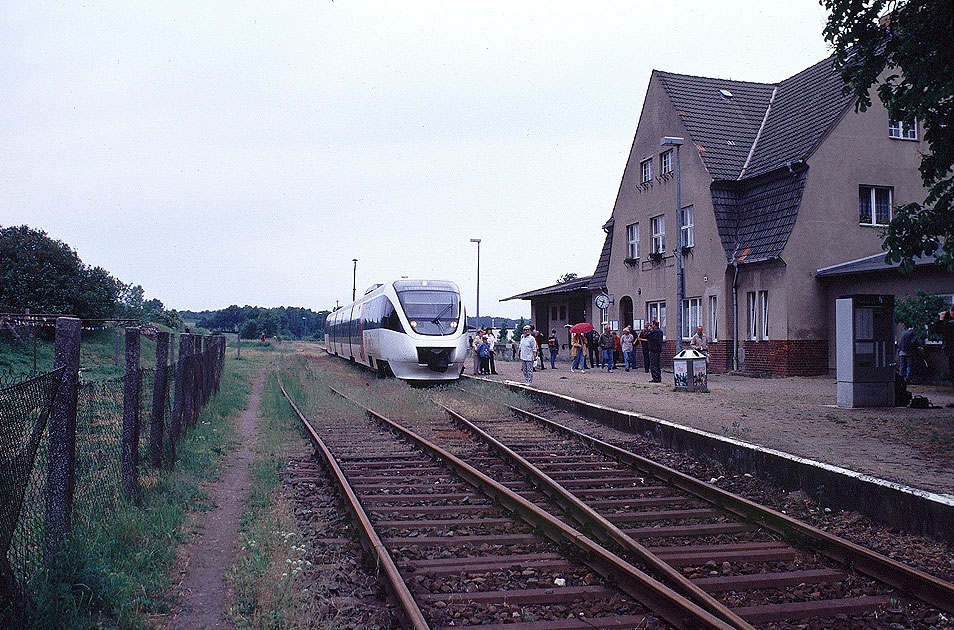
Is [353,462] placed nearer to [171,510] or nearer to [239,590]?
[171,510]

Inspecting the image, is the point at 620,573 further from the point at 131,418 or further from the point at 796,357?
the point at 796,357

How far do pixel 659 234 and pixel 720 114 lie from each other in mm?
4844

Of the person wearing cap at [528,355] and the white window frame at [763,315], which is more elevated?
the white window frame at [763,315]

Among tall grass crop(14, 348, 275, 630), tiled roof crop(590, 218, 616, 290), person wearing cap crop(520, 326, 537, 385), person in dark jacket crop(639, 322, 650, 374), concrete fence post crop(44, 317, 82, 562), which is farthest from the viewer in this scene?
tiled roof crop(590, 218, 616, 290)

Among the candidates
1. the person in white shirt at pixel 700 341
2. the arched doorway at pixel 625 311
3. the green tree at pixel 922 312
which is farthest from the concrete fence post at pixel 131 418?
the arched doorway at pixel 625 311

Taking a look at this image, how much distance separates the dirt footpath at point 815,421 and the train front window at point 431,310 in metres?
3.66

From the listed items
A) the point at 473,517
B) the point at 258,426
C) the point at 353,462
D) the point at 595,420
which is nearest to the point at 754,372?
the point at 595,420

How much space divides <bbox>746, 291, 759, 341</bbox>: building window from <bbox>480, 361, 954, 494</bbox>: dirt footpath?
3.13 m

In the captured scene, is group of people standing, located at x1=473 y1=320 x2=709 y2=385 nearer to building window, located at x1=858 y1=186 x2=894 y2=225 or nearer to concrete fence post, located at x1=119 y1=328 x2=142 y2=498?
building window, located at x1=858 y1=186 x2=894 y2=225

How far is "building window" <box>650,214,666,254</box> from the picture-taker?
1140 inches

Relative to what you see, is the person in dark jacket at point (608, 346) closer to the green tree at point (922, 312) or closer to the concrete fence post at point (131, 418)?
the green tree at point (922, 312)

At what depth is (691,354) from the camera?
18.6m

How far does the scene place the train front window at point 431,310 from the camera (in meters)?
22.6

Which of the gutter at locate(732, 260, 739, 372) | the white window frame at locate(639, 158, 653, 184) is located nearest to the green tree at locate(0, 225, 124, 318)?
the white window frame at locate(639, 158, 653, 184)
